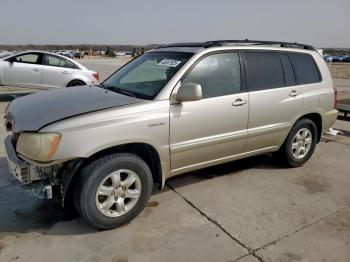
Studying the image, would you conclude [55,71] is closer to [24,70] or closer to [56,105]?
[24,70]

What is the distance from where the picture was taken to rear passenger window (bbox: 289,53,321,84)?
15.8ft

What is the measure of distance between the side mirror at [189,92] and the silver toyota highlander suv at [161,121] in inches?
0.5

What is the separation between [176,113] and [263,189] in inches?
62.5

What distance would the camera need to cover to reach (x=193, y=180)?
14.9ft

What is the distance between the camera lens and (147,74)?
14.0 ft

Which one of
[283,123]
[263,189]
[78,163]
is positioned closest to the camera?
[78,163]

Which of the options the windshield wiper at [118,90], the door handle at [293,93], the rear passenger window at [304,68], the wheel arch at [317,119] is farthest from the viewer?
the wheel arch at [317,119]

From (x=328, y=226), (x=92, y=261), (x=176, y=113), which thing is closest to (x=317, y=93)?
(x=328, y=226)

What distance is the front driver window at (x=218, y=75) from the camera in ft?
12.5

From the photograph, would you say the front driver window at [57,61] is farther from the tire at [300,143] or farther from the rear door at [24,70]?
the tire at [300,143]

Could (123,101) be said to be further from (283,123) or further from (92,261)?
(283,123)

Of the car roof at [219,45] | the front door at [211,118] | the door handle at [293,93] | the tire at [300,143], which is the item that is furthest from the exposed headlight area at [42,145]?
the tire at [300,143]

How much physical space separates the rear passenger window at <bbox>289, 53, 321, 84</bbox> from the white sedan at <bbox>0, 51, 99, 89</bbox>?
24.9 ft

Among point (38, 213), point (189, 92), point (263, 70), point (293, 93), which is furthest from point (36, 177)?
point (293, 93)
